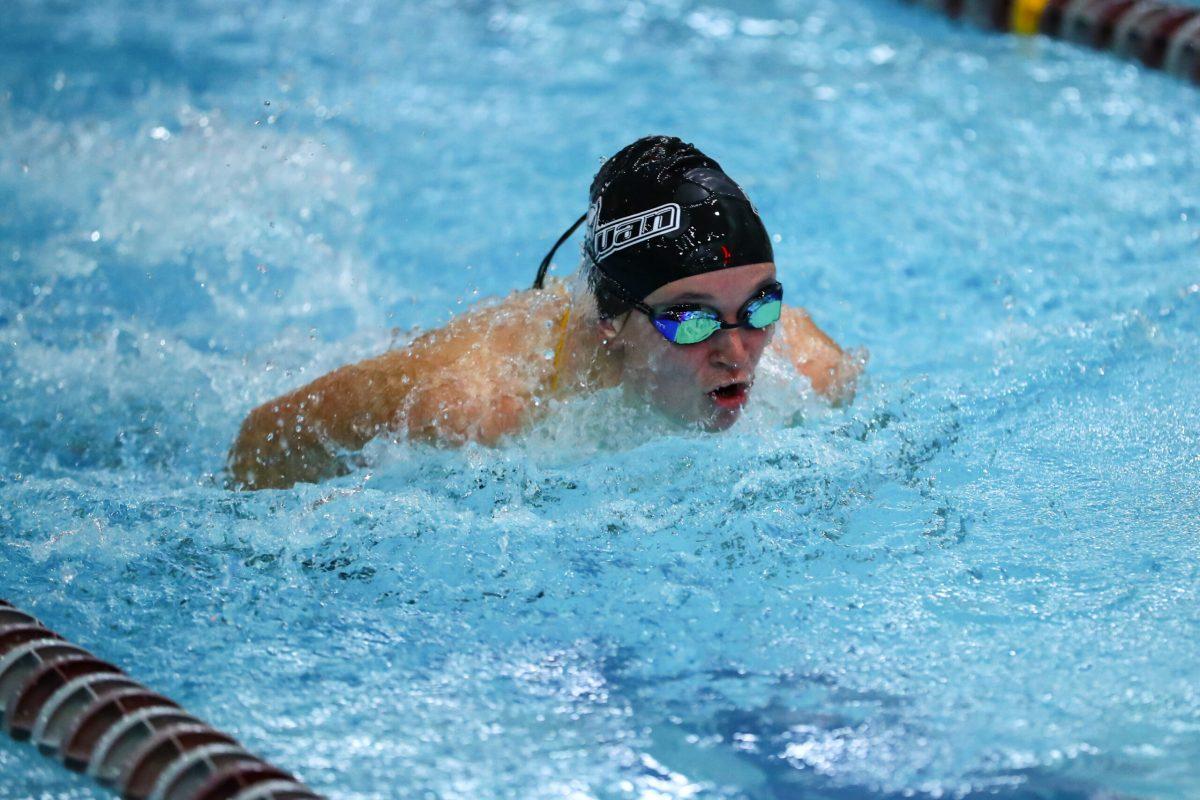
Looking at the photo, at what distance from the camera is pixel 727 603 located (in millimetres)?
2818

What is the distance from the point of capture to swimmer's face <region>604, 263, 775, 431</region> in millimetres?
3008

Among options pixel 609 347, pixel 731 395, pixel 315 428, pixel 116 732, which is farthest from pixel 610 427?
pixel 116 732

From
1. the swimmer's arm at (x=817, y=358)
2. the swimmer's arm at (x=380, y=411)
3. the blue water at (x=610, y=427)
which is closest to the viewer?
the blue water at (x=610, y=427)

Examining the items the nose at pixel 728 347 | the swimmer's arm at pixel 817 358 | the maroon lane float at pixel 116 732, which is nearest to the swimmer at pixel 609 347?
the nose at pixel 728 347

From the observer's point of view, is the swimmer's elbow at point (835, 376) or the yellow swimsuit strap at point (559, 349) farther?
the swimmer's elbow at point (835, 376)

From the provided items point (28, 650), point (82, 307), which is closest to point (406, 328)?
point (82, 307)

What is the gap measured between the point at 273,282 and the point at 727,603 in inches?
92.7

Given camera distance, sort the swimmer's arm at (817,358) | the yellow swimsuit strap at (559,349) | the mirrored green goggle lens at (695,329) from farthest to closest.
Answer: the swimmer's arm at (817,358)
the yellow swimsuit strap at (559,349)
the mirrored green goggle lens at (695,329)

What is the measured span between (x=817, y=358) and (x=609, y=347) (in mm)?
730

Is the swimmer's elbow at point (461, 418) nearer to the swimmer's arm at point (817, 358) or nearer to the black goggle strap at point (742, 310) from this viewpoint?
the black goggle strap at point (742, 310)

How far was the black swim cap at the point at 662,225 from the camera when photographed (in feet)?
9.85

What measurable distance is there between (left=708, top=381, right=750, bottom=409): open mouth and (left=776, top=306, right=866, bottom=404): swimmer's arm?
17.8 inches

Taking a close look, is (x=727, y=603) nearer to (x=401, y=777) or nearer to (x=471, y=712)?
(x=471, y=712)

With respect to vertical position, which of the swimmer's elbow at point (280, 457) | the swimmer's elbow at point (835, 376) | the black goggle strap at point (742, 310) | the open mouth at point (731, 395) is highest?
the black goggle strap at point (742, 310)
